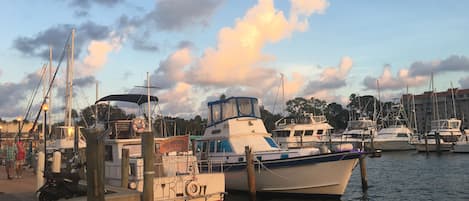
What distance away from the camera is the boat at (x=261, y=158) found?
20.4 m

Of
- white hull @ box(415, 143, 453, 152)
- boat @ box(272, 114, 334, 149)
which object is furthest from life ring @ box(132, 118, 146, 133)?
white hull @ box(415, 143, 453, 152)

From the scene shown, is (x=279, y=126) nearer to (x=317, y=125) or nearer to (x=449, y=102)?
(x=317, y=125)

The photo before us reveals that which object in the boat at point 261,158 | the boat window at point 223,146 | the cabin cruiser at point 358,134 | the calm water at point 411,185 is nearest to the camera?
the boat at point 261,158

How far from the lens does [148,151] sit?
11633 mm

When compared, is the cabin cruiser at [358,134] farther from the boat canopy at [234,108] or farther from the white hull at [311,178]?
the white hull at [311,178]

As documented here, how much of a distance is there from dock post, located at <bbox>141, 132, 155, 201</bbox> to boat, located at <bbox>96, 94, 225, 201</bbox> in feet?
6.70

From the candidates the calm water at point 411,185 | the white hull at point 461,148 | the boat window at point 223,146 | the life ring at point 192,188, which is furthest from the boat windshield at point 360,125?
the life ring at point 192,188

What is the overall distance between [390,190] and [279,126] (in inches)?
1004

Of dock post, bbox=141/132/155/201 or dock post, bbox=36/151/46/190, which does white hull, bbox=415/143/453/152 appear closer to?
dock post, bbox=36/151/46/190

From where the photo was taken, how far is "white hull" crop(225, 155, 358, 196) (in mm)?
20330

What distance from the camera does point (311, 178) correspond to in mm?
20562

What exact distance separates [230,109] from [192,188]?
362 inches

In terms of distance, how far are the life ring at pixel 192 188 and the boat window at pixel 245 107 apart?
29.5ft

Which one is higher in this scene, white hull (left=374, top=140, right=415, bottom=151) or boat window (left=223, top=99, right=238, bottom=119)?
boat window (left=223, top=99, right=238, bottom=119)
